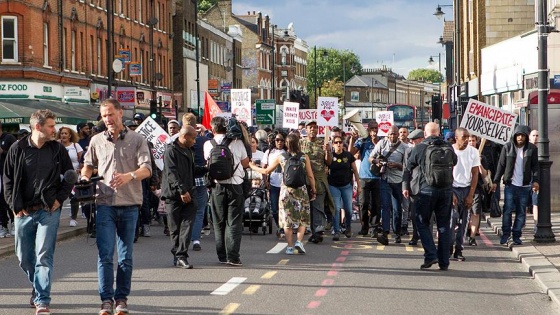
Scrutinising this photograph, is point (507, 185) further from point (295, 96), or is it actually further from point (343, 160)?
point (295, 96)

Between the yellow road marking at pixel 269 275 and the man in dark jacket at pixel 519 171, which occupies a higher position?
the man in dark jacket at pixel 519 171

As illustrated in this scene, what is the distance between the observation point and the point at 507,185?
18.4m

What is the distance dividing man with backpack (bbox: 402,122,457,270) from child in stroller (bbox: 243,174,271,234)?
19.2ft

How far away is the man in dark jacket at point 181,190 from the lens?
14.7 metres

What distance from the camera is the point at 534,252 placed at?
1702 centimetres

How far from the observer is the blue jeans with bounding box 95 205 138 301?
10.5 m

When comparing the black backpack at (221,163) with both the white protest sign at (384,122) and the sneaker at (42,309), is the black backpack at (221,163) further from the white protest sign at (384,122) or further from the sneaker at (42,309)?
the white protest sign at (384,122)

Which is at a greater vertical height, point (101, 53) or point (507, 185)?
point (101, 53)

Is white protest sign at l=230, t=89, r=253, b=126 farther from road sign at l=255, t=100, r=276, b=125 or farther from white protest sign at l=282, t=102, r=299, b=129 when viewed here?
road sign at l=255, t=100, r=276, b=125

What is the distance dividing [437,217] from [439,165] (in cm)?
67

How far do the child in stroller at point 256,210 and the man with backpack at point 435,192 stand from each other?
5.85m

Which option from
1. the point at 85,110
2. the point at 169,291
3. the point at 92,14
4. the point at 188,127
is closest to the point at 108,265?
the point at 169,291

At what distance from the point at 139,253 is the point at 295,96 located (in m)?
29.1

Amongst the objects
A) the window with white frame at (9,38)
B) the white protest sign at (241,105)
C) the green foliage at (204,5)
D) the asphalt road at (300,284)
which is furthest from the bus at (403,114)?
the asphalt road at (300,284)
